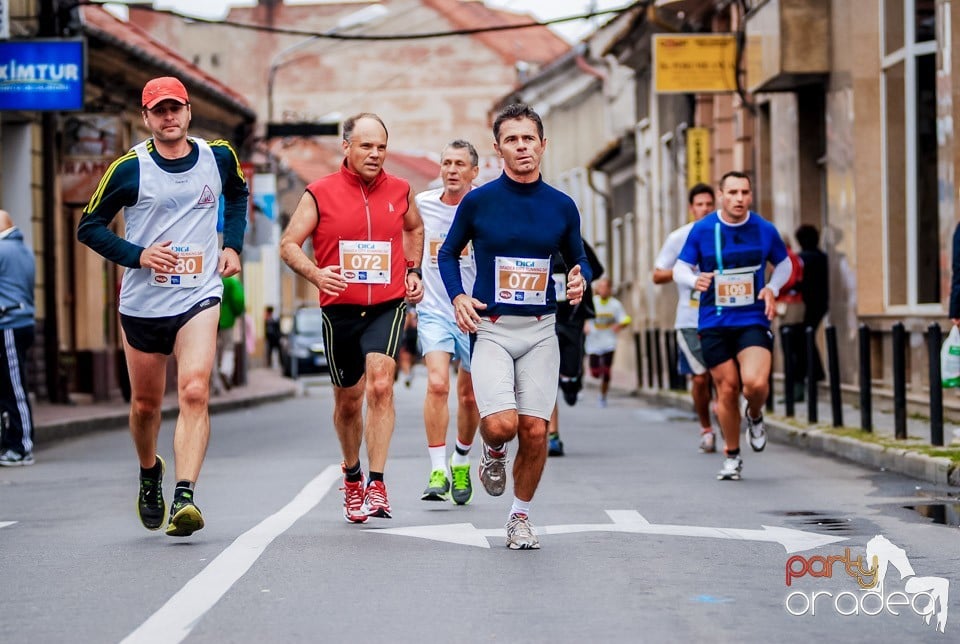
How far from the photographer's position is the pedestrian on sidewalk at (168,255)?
854cm

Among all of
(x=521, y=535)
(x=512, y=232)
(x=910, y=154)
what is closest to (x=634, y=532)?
(x=521, y=535)

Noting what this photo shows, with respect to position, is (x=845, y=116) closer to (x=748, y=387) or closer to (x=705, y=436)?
(x=705, y=436)

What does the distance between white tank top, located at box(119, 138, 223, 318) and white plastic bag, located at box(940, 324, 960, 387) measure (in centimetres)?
596

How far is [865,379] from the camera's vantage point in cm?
1494

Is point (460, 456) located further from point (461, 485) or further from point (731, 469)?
point (731, 469)

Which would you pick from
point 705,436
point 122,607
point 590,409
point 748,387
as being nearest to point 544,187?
point 122,607

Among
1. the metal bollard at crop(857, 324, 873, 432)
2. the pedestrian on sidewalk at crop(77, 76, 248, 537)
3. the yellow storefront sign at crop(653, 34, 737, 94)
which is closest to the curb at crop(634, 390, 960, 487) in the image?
the metal bollard at crop(857, 324, 873, 432)

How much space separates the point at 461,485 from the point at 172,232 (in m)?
2.54

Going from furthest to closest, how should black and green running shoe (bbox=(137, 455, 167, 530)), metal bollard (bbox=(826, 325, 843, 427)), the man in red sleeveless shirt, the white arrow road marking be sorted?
metal bollard (bbox=(826, 325, 843, 427))
the man in red sleeveless shirt
black and green running shoe (bbox=(137, 455, 167, 530))
the white arrow road marking

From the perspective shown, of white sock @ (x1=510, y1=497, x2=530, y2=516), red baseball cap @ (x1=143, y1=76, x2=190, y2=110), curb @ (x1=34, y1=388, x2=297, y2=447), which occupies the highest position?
red baseball cap @ (x1=143, y1=76, x2=190, y2=110)

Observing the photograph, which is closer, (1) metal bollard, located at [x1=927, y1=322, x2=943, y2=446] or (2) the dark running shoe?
(1) metal bollard, located at [x1=927, y1=322, x2=943, y2=446]

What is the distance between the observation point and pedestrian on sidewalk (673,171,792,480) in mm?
12031

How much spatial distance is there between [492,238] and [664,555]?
5.10ft

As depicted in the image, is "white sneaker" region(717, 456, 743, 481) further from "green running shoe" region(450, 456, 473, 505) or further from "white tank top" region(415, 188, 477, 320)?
"white tank top" region(415, 188, 477, 320)
